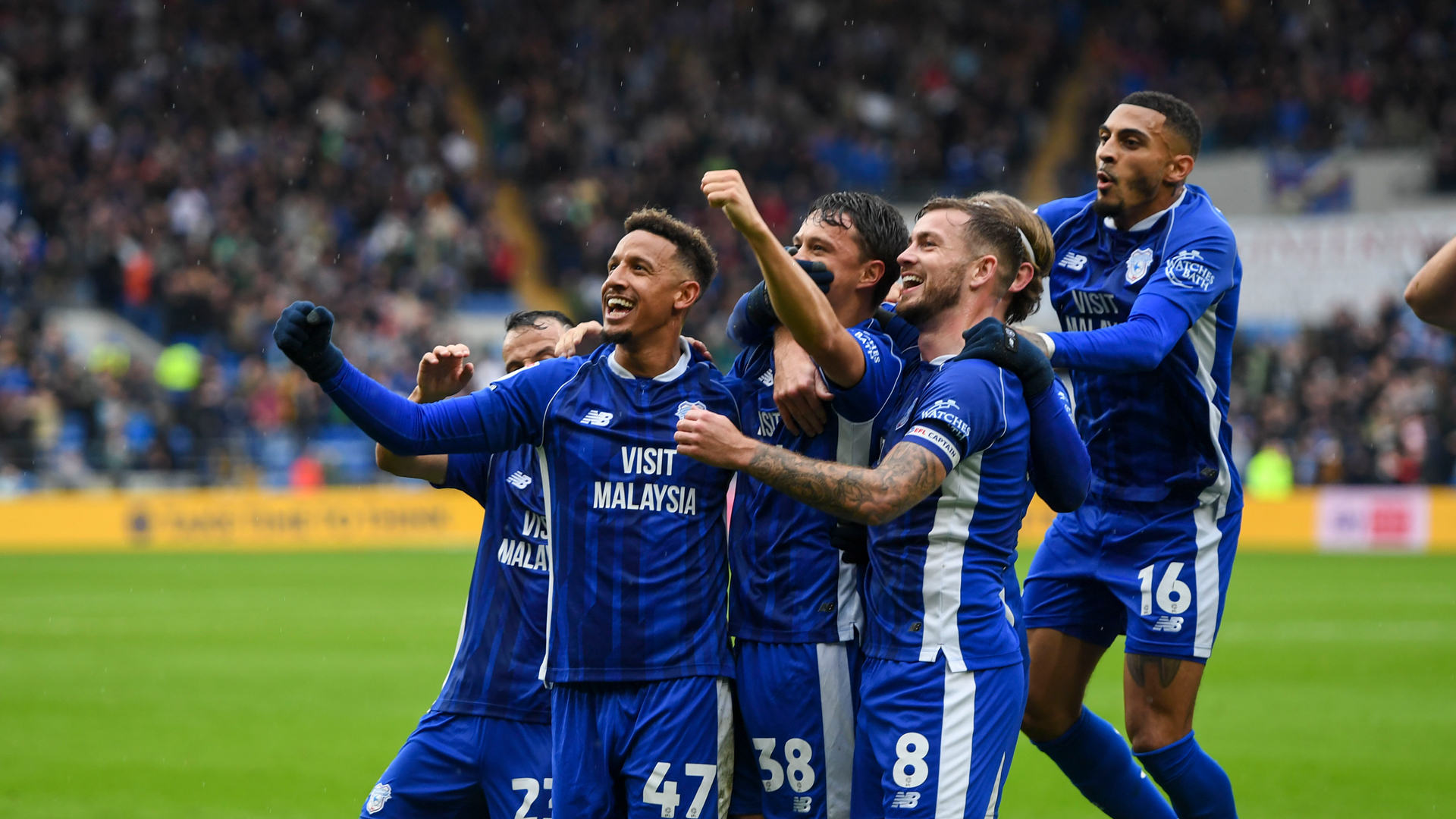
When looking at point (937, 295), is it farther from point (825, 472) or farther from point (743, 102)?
point (743, 102)

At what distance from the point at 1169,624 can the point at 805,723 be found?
180 cm

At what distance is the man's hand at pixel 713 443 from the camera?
12.5 ft

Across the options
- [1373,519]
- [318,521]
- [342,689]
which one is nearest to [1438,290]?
[342,689]

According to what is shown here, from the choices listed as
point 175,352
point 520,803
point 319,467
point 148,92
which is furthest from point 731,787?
point 148,92

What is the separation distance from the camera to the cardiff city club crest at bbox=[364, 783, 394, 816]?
4.48 metres

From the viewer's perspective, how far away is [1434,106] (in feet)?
83.0

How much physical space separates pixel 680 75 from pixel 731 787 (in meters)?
26.4

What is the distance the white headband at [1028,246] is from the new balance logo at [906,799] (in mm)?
1553

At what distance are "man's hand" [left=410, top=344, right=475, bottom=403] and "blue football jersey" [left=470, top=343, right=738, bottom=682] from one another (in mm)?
193

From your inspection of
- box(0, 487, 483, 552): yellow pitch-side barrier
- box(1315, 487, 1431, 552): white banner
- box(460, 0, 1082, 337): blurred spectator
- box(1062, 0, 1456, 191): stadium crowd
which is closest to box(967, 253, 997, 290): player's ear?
box(0, 487, 483, 552): yellow pitch-side barrier

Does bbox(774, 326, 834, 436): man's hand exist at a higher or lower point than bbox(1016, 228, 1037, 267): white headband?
lower

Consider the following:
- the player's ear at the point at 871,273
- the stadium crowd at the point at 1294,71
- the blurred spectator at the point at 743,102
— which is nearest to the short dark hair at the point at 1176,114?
the player's ear at the point at 871,273

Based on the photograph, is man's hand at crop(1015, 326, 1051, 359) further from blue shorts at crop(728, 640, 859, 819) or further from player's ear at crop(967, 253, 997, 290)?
blue shorts at crop(728, 640, 859, 819)

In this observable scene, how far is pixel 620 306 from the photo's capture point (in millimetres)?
4262
